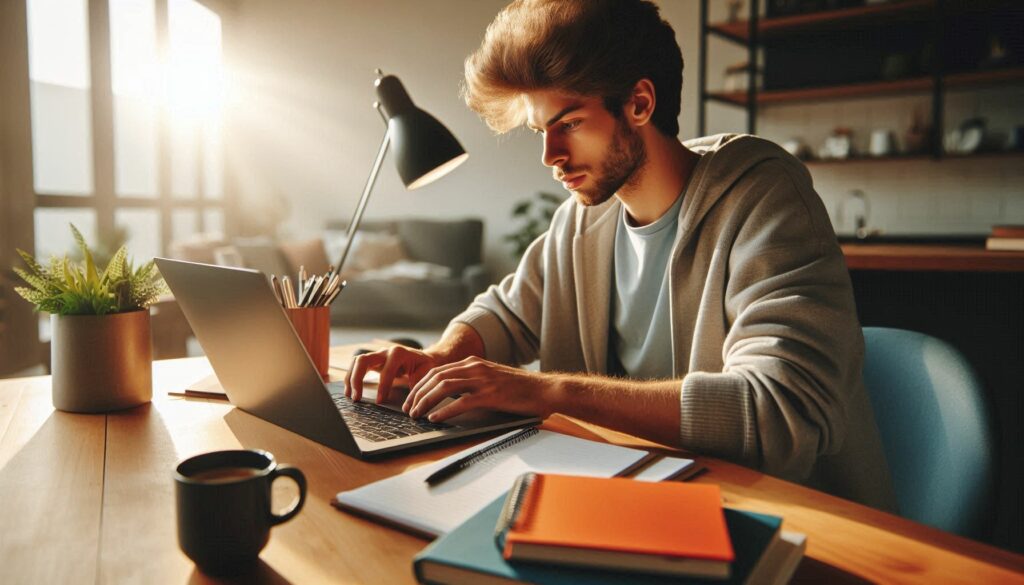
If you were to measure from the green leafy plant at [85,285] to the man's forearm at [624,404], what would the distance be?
58cm

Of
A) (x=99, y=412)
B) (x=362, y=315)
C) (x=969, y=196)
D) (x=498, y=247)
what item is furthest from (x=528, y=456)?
(x=498, y=247)

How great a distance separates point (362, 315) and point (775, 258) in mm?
5273

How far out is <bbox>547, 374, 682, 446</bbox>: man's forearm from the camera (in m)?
0.86

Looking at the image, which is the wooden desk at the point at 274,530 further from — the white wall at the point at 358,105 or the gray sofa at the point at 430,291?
the white wall at the point at 358,105

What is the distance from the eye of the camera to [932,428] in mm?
A: 933

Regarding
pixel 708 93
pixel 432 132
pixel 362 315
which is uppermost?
pixel 708 93

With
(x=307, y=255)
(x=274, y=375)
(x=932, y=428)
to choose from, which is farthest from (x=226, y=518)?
(x=307, y=255)

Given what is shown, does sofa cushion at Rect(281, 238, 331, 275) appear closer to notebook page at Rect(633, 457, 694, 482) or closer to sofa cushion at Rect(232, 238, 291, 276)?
sofa cushion at Rect(232, 238, 291, 276)

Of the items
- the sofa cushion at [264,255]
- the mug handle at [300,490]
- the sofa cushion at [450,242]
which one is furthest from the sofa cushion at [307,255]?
the mug handle at [300,490]

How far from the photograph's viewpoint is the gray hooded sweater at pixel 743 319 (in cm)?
87

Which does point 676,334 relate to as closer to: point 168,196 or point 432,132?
point 432,132

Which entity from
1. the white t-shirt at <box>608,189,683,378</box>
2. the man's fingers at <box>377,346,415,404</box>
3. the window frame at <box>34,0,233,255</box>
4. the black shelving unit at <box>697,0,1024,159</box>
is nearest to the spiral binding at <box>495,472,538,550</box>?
the man's fingers at <box>377,346,415,404</box>

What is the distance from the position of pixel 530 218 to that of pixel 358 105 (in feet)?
7.07

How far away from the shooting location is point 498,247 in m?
6.79
